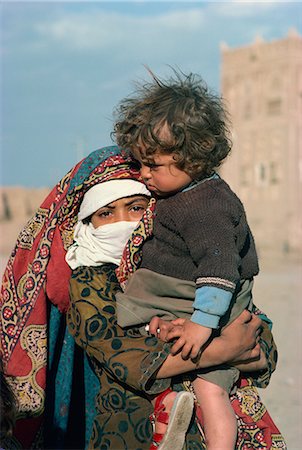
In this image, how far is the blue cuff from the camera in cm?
276

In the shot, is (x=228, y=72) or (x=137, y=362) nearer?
(x=137, y=362)

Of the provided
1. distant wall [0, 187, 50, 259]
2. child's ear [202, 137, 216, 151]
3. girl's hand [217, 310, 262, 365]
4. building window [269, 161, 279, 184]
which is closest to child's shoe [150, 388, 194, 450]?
girl's hand [217, 310, 262, 365]

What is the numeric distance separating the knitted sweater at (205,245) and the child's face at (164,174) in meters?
0.04

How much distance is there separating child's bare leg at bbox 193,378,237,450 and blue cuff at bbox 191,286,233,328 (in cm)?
27

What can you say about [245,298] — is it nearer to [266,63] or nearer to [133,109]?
[133,109]

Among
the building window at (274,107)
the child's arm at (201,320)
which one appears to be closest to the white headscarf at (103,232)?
the child's arm at (201,320)

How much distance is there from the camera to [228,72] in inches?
1746

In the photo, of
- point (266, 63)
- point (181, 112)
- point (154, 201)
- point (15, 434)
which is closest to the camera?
point (181, 112)

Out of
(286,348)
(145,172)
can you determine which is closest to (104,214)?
(145,172)

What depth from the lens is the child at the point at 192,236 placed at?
280cm

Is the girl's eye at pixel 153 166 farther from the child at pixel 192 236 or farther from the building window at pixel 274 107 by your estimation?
the building window at pixel 274 107

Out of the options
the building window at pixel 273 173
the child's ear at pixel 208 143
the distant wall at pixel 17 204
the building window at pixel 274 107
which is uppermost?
→ the building window at pixel 274 107

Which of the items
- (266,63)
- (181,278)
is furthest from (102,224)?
(266,63)

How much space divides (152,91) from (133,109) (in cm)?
10
